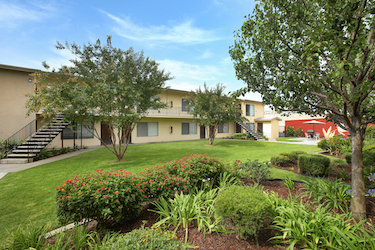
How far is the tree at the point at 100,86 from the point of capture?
7.84m

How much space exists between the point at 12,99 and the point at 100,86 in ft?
34.8

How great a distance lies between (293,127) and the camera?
95.4 feet

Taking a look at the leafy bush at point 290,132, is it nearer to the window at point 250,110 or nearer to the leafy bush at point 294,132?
the leafy bush at point 294,132

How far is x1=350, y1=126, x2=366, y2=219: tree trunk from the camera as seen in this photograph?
3.07 metres

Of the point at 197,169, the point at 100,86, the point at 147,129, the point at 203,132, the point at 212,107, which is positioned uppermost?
the point at 100,86

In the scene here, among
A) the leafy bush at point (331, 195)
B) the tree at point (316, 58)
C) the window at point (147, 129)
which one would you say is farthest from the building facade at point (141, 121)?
the leafy bush at point (331, 195)

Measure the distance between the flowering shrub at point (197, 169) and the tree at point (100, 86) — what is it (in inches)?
181

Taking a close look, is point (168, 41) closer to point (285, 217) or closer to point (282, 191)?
point (282, 191)

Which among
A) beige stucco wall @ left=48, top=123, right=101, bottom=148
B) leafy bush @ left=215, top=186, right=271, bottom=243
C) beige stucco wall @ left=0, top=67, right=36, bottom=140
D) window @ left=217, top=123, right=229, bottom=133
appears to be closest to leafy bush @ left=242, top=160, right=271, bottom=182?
leafy bush @ left=215, top=186, right=271, bottom=243

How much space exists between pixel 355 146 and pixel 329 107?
0.86m

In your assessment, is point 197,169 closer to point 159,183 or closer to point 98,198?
point 159,183

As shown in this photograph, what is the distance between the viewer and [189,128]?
24.0 metres

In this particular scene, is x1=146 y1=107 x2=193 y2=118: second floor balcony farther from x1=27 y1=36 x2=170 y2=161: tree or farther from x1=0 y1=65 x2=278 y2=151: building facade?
x1=27 y1=36 x2=170 y2=161: tree

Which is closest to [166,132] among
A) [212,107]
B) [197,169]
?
[212,107]
